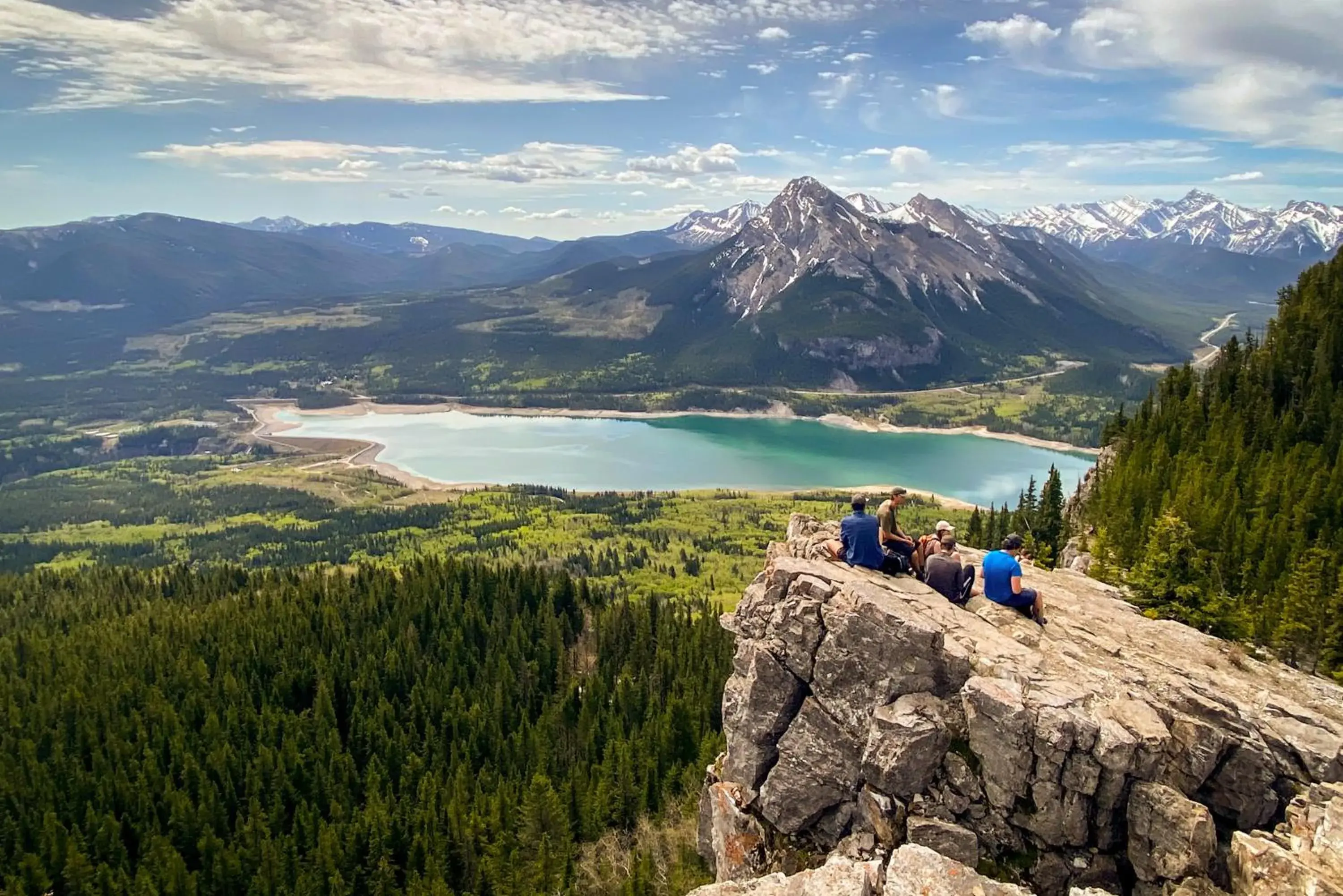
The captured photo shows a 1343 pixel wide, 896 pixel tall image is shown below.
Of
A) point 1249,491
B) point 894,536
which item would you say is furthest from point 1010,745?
point 1249,491

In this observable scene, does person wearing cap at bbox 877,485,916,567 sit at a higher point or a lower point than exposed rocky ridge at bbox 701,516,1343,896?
higher

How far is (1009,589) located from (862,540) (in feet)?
15.1

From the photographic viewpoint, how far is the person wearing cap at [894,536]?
87.5 feet

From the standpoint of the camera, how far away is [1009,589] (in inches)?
974

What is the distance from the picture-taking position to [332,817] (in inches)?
2245

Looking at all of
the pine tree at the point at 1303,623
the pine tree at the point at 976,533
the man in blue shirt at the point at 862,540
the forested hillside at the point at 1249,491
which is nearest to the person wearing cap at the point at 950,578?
the man in blue shirt at the point at 862,540

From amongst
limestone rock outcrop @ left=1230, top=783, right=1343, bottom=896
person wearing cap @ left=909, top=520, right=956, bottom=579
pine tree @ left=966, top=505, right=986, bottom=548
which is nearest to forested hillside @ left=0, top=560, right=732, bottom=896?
person wearing cap @ left=909, top=520, right=956, bottom=579

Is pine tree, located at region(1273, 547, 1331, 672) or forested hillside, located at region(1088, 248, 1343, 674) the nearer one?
forested hillside, located at region(1088, 248, 1343, 674)

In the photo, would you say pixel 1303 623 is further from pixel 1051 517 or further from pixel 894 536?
pixel 1051 517

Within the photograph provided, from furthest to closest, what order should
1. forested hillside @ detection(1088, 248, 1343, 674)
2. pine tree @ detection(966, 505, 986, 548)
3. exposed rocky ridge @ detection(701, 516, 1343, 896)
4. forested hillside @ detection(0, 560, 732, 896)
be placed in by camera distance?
pine tree @ detection(966, 505, 986, 548), forested hillside @ detection(0, 560, 732, 896), forested hillside @ detection(1088, 248, 1343, 674), exposed rocky ridge @ detection(701, 516, 1343, 896)

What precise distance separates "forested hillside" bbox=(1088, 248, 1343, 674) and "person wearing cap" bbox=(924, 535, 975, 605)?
11.1m

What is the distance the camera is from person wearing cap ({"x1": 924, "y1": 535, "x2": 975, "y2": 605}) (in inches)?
993

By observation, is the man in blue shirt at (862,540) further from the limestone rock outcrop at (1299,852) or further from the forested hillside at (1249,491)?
the forested hillside at (1249,491)

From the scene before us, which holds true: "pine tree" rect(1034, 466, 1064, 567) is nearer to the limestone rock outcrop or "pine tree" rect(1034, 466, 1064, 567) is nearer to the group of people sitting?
the group of people sitting
